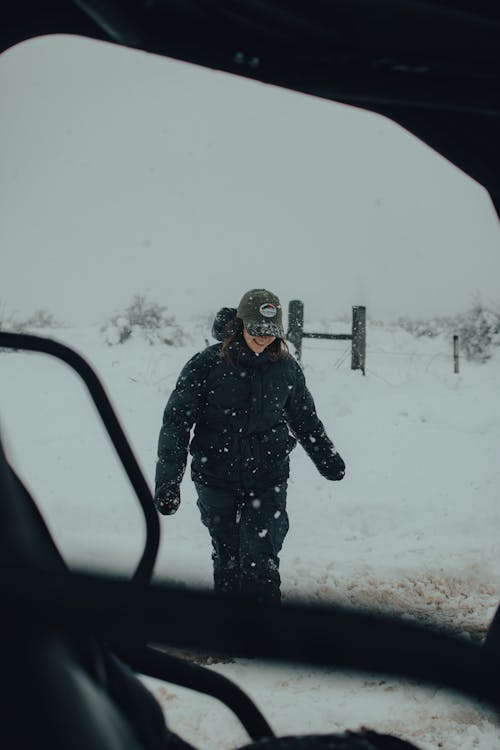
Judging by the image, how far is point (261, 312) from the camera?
128 inches

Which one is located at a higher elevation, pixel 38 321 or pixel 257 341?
pixel 38 321

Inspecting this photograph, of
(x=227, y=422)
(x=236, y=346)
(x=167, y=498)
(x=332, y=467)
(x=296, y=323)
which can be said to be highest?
(x=296, y=323)

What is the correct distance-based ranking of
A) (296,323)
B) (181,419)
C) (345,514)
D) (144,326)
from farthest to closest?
(144,326) < (296,323) < (345,514) < (181,419)

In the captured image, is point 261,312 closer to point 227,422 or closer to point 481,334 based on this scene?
point 227,422

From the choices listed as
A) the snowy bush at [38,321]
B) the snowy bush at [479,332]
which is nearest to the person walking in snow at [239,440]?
the snowy bush at [479,332]

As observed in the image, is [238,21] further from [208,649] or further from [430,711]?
[430,711]

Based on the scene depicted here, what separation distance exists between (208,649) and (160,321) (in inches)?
831

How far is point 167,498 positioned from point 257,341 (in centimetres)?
101

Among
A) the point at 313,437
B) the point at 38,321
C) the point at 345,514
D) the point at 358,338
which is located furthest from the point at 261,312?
the point at 38,321

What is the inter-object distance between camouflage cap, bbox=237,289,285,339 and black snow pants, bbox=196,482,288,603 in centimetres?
92

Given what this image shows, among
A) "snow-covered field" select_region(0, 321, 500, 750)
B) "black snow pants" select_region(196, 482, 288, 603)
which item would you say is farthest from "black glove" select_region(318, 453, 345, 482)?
"snow-covered field" select_region(0, 321, 500, 750)

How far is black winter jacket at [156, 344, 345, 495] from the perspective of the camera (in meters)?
3.37

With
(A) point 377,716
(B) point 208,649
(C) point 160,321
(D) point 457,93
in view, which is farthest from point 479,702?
(C) point 160,321

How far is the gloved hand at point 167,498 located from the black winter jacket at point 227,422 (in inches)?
0.9
